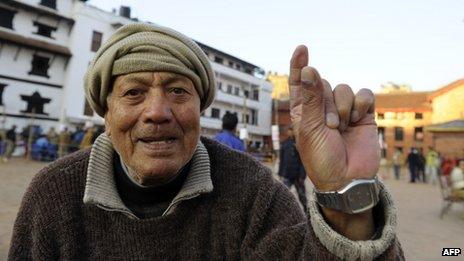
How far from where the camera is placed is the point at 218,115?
121 ft

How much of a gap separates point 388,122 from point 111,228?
46557 mm

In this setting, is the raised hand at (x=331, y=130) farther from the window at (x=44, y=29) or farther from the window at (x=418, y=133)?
the window at (x=418, y=133)

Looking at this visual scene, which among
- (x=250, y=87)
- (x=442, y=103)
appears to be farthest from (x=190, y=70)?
(x=442, y=103)

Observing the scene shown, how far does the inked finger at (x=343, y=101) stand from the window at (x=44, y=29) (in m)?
26.9

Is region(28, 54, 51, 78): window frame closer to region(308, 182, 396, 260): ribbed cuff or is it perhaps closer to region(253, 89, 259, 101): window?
region(253, 89, 259, 101): window

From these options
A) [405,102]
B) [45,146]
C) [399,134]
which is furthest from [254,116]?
[45,146]

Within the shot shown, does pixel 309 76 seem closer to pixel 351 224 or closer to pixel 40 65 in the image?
pixel 351 224

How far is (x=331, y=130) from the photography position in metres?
1.11

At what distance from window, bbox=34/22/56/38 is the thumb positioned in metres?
26.9

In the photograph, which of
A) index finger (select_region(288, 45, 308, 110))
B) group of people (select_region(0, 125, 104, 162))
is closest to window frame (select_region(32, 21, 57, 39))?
group of people (select_region(0, 125, 104, 162))

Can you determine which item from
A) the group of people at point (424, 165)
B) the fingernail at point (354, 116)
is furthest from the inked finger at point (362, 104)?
the group of people at point (424, 165)

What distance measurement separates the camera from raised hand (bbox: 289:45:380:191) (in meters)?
1.09

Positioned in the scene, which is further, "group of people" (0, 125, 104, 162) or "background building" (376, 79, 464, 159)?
"background building" (376, 79, 464, 159)

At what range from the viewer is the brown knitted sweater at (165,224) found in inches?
58.7
